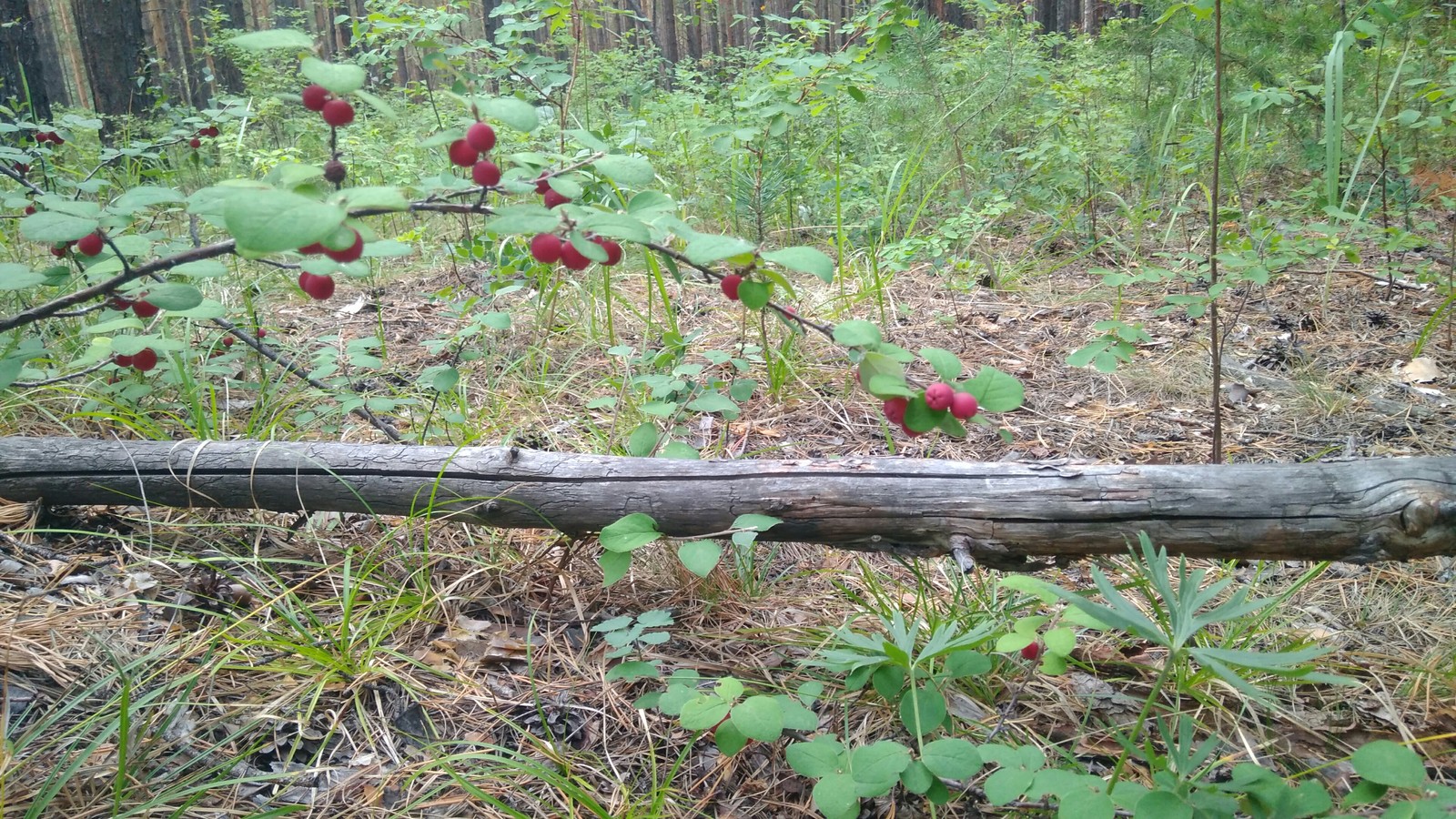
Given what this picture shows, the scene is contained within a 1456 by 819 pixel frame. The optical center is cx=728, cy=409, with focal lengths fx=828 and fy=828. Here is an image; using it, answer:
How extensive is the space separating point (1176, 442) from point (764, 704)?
1.72 metres

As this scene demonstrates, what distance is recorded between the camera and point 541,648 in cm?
166

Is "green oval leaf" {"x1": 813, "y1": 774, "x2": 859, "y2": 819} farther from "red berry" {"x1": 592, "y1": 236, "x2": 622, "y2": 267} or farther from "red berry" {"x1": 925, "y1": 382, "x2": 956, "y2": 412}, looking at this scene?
"red berry" {"x1": 592, "y1": 236, "x2": 622, "y2": 267}

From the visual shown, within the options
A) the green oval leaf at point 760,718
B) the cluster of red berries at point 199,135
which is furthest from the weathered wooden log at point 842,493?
the cluster of red berries at point 199,135

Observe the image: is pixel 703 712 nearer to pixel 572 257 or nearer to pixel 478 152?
pixel 572 257

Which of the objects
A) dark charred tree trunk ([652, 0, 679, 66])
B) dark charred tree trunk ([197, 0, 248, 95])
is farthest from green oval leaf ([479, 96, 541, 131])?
dark charred tree trunk ([652, 0, 679, 66])

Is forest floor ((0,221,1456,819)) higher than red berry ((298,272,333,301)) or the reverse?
the reverse

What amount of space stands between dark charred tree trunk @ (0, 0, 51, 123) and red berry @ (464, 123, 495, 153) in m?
5.86

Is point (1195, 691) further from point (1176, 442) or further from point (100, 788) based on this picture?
point (100, 788)

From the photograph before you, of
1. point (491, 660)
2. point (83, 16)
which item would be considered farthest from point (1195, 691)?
point (83, 16)

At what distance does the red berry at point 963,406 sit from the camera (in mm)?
964

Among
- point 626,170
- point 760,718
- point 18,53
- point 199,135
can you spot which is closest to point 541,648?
point 760,718

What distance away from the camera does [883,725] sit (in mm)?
1433

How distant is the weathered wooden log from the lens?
→ 1365 mm

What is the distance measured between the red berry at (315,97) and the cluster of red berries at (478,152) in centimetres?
14
